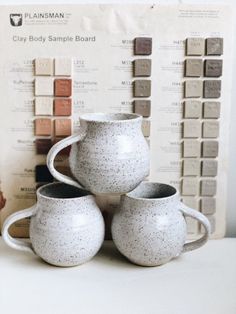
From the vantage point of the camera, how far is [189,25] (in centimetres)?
72

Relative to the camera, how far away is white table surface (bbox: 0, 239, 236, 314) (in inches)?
22.9

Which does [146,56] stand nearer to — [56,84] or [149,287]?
[56,84]

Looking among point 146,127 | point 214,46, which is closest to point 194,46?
point 214,46

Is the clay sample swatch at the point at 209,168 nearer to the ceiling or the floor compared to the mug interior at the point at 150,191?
nearer to the ceiling

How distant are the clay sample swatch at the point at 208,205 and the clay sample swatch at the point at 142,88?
6.8 inches

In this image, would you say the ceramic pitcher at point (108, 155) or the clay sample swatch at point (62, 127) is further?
the clay sample swatch at point (62, 127)

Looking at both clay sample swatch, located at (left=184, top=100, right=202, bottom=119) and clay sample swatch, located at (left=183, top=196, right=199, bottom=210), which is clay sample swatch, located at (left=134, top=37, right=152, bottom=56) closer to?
clay sample swatch, located at (left=184, top=100, right=202, bottom=119)

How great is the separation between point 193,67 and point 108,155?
7.4 inches

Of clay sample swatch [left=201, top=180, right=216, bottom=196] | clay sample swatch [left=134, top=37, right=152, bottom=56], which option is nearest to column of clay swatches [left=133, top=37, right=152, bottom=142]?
clay sample swatch [left=134, top=37, right=152, bottom=56]

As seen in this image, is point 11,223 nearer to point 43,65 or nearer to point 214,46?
point 43,65

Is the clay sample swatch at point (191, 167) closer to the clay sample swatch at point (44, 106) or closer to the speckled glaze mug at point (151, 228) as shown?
the speckled glaze mug at point (151, 228)

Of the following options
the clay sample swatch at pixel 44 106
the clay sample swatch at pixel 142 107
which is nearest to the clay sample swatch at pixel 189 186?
the clay sample swatch at pixel 142 107

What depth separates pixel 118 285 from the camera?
63cm

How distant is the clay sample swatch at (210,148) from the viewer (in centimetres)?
75
